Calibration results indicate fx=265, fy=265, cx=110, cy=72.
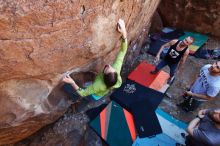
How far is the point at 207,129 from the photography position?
125 inches

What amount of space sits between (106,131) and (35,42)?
226 cm

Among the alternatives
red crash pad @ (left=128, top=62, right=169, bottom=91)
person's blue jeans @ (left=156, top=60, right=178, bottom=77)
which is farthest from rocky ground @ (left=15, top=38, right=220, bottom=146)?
person's blue jeans @ (left=156, top=60, right=178, bottom=77)

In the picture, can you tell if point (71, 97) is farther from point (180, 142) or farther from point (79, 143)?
point (180, 142)

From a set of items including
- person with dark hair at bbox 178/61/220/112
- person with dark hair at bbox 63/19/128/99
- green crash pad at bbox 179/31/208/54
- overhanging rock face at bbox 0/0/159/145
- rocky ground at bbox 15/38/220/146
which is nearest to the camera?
overhanging rock face at bbox 0/0/159/145

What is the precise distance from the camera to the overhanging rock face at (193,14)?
6174 mm

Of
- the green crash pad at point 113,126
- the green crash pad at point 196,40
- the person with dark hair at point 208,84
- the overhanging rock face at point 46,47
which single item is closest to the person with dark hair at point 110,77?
the overhanging rock face at point 46,47

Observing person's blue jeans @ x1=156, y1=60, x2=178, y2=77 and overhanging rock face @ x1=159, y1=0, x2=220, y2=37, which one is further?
overhanging rock face @ x1=159, y1=0, x2=220, y2=37

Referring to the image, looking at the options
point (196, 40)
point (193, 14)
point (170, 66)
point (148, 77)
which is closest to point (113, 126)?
point (148, 77)

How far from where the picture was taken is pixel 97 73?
12.5ft

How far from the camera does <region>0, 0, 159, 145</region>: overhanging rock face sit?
240 cm

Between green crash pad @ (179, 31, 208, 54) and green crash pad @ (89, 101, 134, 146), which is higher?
green crash pad @ (179, 31, 208, 54)

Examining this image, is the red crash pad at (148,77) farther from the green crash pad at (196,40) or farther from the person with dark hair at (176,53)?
the green crash pad at (196,40)

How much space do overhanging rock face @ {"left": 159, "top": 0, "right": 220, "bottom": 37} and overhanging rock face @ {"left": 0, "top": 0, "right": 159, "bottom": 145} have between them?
275 cm

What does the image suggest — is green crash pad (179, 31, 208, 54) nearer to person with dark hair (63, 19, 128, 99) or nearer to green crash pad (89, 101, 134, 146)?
green crash pad (89, 101, 134, 146)
